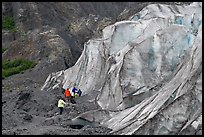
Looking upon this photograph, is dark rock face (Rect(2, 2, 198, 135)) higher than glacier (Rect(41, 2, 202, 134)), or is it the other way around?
glacier (Rect(41, 2, 202, 134))

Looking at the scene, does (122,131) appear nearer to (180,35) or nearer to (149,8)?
(180,35)

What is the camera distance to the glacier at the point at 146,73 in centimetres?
1743

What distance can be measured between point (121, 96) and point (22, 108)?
7.09 m

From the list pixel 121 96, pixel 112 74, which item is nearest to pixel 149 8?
pixel 112 74

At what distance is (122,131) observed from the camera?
18.2 metres

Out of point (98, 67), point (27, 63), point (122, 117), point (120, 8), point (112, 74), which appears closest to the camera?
point (122, 117)

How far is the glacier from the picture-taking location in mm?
17431

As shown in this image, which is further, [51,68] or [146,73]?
[51,68]

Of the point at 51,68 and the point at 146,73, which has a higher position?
the point at 146,73

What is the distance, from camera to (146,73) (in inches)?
940

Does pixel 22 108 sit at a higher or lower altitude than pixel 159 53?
lower

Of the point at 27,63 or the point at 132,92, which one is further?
the point at 27,63

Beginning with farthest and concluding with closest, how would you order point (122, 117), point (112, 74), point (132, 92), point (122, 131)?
point (112, 74) → point (132, 92) → point (122, 117) → point (122, 131)

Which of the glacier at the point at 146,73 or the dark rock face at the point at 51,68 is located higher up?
the glacier at the point at 146,73
